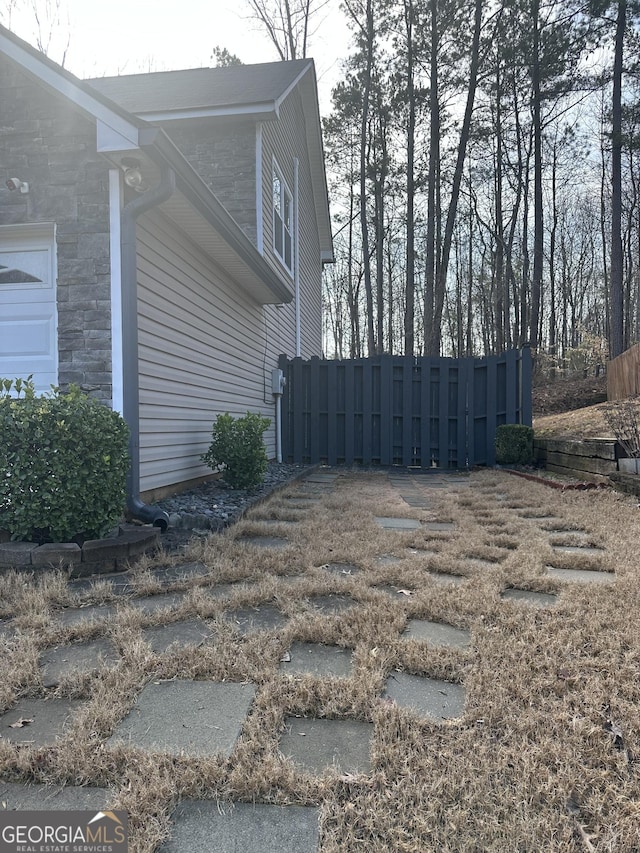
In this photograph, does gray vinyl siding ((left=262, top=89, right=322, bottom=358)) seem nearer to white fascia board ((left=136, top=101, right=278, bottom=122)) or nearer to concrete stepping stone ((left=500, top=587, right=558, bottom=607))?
white fascia board ((left=136, top=101, right=278, bottom=122))

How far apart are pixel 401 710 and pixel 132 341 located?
2.97 metres

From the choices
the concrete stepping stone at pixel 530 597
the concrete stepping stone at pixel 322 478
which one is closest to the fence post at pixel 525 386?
the concrete stepping stone at pixel 322 478

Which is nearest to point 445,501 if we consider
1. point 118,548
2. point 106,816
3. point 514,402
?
point 118,548

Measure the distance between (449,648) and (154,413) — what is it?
10.5ft

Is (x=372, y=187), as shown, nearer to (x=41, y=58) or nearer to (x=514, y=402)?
(x=514, y=402)

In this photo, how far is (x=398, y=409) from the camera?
8.30 m

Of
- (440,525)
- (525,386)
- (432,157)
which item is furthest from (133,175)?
(432,157)

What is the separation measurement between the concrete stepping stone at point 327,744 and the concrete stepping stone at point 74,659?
2.33ft

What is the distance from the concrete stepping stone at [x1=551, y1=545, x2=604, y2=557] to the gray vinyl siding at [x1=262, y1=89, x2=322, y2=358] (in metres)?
5.44

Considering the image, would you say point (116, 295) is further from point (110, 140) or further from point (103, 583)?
point (103, 583)

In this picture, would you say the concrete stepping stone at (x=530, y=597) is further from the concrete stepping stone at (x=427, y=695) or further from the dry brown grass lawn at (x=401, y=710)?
the concrete stepping stone at (x=427, y=695)

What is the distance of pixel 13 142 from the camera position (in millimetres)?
3641

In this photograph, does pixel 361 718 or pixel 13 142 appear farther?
pixel 13 142

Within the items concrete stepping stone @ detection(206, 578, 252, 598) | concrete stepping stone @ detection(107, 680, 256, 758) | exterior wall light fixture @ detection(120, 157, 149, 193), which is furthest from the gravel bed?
exterior wall light fixture @ detection(120, 157, 149, 193)
